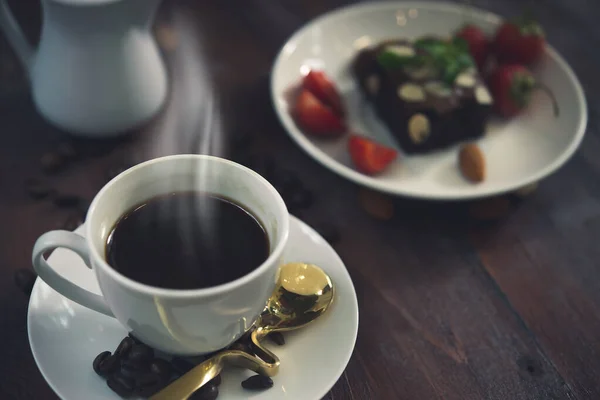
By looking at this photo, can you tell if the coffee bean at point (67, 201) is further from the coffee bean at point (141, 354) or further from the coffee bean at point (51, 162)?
the coffee bean at point (141, 354)

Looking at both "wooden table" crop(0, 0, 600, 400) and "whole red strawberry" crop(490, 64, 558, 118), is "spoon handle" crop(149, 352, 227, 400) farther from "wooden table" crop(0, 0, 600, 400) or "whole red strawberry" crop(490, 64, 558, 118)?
"whole red strawberry" crop(490, 64, 558, 118)

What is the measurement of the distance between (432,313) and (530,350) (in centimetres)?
17

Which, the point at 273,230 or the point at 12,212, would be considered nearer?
the point at 273,230

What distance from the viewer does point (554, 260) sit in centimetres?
113

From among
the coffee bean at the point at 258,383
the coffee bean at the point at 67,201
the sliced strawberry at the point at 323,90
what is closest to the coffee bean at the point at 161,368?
the coffee bean at the point at 258,383

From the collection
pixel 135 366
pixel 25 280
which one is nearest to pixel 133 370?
pixel 135 366

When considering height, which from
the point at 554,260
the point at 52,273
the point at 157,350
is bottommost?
the point at 554,260

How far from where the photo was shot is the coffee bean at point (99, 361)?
731 mm

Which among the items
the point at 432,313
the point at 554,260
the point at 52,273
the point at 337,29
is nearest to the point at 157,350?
the point at 52,273

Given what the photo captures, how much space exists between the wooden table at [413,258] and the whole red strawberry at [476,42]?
0.33 meters

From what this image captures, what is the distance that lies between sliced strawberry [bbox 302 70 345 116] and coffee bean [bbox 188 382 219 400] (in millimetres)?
822

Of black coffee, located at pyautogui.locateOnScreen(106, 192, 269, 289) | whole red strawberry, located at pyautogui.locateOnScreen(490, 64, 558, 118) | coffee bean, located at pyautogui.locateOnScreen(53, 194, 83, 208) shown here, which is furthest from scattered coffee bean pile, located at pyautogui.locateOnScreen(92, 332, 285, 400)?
whole red strawberry, located at pyautogui.locateOnScreen(490, 64, 558, 118)

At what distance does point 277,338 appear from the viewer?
81 centimetres

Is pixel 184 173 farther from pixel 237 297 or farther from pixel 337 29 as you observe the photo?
pixel 337 29
